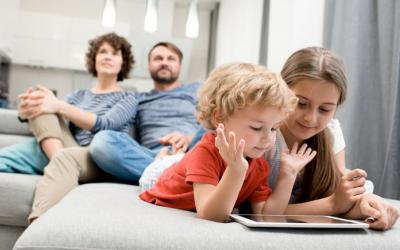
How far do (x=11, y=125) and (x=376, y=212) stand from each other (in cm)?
186

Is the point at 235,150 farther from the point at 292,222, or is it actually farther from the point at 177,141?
the point at 177,141

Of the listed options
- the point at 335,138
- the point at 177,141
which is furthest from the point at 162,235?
the point at 177,141

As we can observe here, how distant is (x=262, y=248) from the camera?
0.77 metres

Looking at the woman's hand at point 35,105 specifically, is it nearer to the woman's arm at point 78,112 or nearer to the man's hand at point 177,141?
the woman's arm at point 78,112

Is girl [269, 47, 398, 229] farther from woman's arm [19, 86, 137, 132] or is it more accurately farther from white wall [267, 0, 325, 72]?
white wall [267, 0, 325, 72]

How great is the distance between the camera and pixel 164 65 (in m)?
2.28

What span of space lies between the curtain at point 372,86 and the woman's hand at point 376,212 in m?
0.84

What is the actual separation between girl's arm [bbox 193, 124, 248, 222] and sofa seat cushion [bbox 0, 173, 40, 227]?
2.57 ft

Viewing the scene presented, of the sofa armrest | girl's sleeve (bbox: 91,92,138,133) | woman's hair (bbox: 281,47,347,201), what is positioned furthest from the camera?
the sofa armrest

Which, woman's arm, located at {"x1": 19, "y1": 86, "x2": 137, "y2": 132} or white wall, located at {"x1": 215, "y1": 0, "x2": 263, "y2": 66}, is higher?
white wall, located at {"x1": 215, "y1": 0, "x2": 263, "y2": 66}

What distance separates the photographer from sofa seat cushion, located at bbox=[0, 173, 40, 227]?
1.42m

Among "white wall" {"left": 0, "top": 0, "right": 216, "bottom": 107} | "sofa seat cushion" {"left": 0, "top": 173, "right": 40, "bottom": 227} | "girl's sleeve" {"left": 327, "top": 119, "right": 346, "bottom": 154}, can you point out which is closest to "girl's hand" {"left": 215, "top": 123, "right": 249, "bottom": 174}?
"girl's sleeve" {"left": 327, "top": 119, "right": 346, "bottom": 154}

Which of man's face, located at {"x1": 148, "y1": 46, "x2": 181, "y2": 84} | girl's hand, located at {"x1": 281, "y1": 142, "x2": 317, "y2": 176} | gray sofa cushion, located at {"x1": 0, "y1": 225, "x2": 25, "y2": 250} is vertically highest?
man's face, located at {"x1": 148, "y1": 46, "x2": 181, "y2": 84}

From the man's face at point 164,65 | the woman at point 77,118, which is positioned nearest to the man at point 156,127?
the man's face at point 164,65
